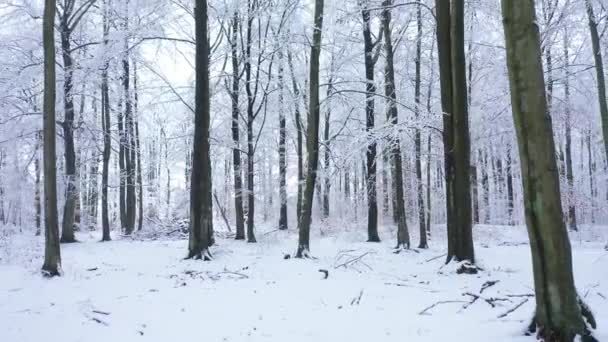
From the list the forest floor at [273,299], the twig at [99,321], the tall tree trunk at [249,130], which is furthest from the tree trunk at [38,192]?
the twig at [99,321]

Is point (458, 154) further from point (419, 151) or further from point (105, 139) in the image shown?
point (105, 139)

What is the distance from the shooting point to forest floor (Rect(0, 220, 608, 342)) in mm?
4395

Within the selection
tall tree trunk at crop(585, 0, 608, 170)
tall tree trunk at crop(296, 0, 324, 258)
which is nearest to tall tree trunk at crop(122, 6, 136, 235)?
tall tree trunk at crop(296, 0, 324, 258)

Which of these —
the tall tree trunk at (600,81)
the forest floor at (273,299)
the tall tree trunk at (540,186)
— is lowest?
the forest floor at (273,299)

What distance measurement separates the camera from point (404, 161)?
1509 centimetres

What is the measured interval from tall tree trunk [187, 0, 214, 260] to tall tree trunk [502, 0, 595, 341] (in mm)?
8463

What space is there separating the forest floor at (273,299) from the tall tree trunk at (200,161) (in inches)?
25.5

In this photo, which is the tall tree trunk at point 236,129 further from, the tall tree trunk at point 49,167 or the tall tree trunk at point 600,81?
the tall tree trunk at point 600,81

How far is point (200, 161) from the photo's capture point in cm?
1070

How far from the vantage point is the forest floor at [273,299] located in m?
4.39

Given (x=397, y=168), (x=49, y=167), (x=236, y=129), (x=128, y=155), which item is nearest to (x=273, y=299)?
(x=49, y=167)

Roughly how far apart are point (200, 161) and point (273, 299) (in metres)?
5.50

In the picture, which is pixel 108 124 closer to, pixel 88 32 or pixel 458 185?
pixel 88 32

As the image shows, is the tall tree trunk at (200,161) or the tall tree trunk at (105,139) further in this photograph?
the tall tree trunk at (105,139)
